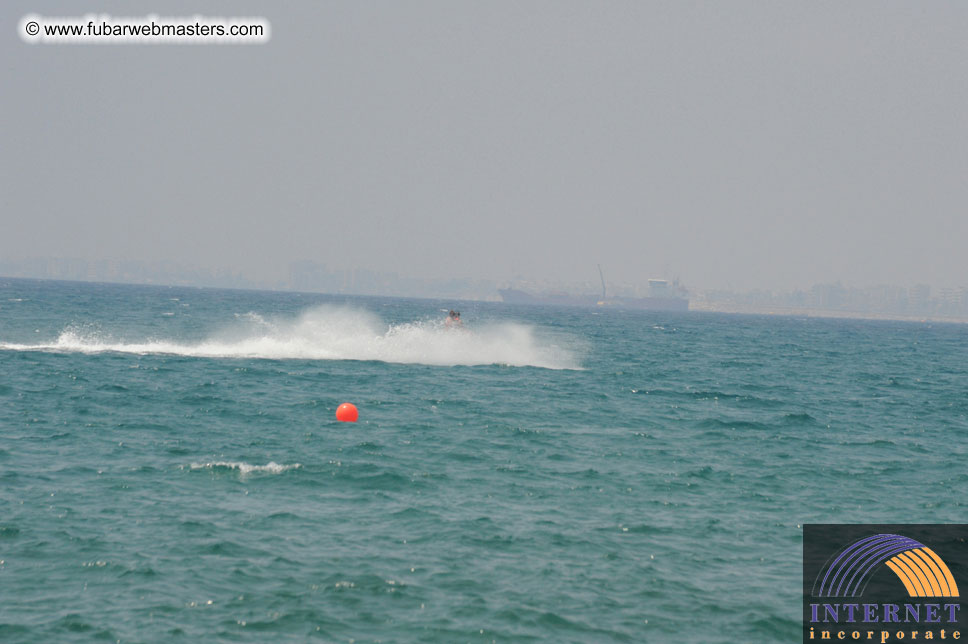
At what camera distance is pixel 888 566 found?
1485cm

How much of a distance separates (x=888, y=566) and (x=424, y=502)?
8863mm

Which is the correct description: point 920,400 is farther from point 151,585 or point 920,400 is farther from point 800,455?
point 151,585

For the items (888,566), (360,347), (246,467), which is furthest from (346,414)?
(360,347)

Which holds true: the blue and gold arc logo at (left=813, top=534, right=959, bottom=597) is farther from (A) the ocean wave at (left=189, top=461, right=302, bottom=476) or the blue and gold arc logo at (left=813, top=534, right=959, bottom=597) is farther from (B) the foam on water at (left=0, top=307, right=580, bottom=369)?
(B) the foam on water at (left=0, top=307, right=580, bottom=369)

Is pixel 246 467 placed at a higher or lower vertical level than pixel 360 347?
lower

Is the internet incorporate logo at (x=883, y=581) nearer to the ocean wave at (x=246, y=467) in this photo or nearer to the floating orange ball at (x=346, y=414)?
the ocean wave at (x=246, y=467)

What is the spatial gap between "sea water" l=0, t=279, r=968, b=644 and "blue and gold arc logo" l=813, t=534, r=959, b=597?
630 mm

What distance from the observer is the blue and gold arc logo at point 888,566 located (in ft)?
45.7

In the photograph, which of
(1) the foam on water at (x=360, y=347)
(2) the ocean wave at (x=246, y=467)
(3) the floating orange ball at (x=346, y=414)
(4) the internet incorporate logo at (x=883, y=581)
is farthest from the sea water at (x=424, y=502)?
(1) the foam on water at (x=360, y=347)

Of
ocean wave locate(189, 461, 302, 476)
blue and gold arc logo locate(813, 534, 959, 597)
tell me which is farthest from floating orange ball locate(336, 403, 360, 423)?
blue and gold arc logo locate(813, 534, 959, 597)

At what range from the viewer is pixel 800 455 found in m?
24.5

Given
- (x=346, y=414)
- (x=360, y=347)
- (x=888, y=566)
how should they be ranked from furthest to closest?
(x=360, y=347) < (x=346, y=414) < (x=888, y=566)

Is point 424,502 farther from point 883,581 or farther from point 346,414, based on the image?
point 346,414

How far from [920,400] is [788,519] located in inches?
1114
